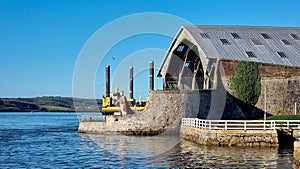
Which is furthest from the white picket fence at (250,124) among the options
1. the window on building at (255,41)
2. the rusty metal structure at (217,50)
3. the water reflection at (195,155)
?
the window on building at (255,41)

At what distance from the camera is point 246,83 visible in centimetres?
5100

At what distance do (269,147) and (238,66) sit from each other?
2008 centimetres

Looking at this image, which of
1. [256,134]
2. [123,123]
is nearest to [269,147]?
[256,134]

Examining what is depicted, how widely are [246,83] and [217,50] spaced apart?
18.7ft

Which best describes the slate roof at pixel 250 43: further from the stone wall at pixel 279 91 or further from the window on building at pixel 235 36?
the stone wall at pixel 279 91

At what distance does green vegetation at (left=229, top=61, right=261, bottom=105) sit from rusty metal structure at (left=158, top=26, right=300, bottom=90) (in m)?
1.75

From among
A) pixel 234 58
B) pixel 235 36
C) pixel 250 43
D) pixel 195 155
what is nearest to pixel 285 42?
pixel 250 43

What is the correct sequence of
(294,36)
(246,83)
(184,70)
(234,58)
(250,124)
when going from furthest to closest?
(184,70) < (294,36) < (234,58) < (246,83) < (250,124)

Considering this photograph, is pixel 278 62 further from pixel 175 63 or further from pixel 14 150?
pixel 14 150

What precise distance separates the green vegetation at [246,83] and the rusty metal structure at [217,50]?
1.75m

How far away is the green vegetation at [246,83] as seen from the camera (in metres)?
50.9

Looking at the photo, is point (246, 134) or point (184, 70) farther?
point (184, 70)

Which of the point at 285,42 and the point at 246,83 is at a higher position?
the point at 285,42

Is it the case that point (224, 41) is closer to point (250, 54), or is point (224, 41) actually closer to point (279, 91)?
point (250, 54)
